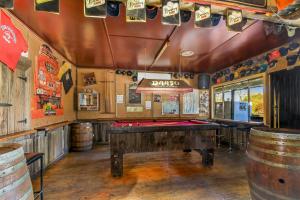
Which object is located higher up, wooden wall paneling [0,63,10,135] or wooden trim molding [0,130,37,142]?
wooden wall paneling [0,63,10,135]

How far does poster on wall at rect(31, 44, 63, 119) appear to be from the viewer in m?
3.61

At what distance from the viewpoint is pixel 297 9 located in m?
2.07

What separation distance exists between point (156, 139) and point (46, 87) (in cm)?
274

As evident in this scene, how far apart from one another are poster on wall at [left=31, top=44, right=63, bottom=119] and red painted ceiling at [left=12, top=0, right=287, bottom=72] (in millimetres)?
381

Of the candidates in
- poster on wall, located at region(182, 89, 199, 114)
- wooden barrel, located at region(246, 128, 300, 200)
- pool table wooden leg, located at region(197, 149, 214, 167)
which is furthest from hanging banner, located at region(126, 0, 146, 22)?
poster on wall, located at region(182, 89, 199, 114)

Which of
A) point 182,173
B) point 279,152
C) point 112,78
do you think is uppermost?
point 112,78

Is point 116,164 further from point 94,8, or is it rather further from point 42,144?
point 94,8

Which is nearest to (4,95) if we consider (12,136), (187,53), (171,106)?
(12,136)

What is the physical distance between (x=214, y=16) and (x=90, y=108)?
5299 mm

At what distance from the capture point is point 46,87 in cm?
400

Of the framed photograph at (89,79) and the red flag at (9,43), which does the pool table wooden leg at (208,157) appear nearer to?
the red flag at (9,43)

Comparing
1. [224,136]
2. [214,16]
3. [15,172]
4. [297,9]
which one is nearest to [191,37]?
[214,16]

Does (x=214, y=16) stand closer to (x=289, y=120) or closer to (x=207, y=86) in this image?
(x=289, y=120)

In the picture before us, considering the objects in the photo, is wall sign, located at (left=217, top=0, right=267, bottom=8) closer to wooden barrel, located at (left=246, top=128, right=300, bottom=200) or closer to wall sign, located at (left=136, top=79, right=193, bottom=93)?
wooden barrel, located at (left=246, top=128, right=300, bottom=200)
